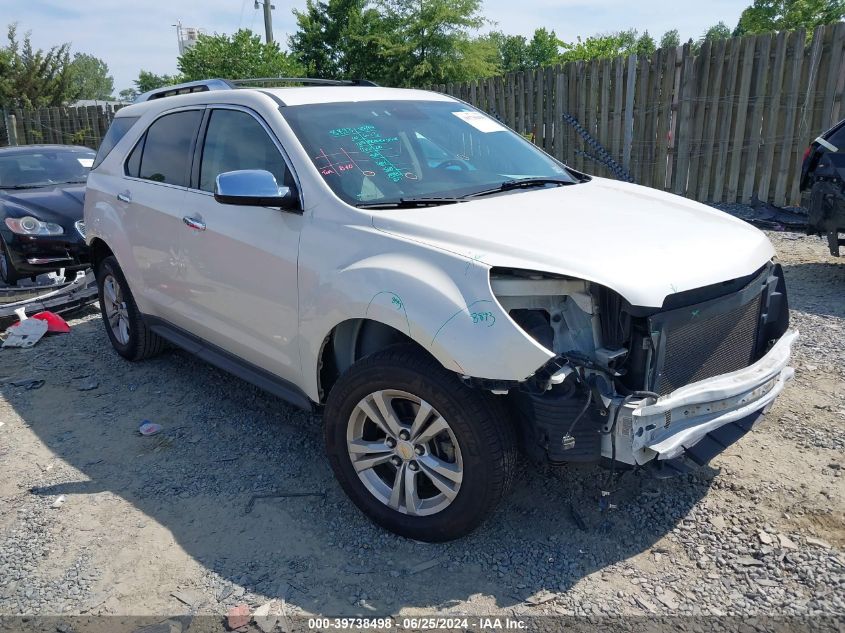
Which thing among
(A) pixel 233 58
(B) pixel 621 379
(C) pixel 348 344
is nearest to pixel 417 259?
(C) pixel 348 344

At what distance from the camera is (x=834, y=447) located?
3.72 metres

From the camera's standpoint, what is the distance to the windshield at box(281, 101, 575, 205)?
340 centimetres

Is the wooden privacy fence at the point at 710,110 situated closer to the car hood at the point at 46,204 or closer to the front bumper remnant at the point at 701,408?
the front bumper remnant at the point at 701,408

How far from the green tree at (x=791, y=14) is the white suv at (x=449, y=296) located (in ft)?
113

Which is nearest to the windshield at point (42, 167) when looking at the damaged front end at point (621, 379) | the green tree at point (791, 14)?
the damaged front end at point (621, 379)

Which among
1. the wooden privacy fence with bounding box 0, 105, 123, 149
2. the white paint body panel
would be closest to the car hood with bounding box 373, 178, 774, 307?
the white paint body panel

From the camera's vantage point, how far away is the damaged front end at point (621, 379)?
2.59 metres

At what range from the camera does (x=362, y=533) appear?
3.22 metres

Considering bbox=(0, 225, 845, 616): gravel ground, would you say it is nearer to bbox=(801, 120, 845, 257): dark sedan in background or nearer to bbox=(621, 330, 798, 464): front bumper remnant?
bbox=(621, 330, 798, 464): front bumper remnant

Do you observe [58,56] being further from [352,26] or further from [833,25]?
[833,25]

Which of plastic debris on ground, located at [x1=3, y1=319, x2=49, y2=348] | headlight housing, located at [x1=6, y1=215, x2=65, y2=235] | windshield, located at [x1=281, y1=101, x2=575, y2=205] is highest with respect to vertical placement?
windshield, located at [x1=281, y1=101, x2=575, y2=205]

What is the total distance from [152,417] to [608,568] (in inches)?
125

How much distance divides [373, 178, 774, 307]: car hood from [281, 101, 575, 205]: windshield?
0.28 m

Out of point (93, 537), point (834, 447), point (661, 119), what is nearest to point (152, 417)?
point (93, 537)
